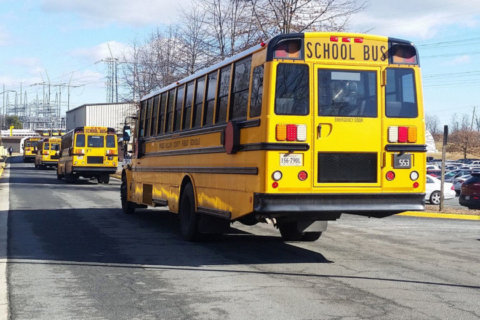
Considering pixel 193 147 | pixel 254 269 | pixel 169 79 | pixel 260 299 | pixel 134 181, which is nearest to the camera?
pixel 260 299

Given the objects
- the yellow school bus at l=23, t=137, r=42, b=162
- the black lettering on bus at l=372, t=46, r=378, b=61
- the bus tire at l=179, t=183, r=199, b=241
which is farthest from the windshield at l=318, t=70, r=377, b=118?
the yellow school bus at l=23, t=137, r=42, b=162

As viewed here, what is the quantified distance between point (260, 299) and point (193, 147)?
16.7 ft

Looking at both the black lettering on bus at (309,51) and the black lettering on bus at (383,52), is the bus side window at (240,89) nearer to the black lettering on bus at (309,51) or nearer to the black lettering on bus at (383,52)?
the black lettering on bus at (309,51)

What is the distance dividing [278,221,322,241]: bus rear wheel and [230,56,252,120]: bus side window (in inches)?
101

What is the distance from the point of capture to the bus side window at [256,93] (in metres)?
9.23

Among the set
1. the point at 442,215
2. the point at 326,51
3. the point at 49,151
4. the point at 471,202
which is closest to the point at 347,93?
the point at 326,51

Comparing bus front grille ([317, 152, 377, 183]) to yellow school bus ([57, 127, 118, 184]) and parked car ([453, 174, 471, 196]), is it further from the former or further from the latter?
parked car ([453, 174, 471, 196])

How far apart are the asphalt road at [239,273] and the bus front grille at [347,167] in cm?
118

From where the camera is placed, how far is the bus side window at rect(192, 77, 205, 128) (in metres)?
11.8

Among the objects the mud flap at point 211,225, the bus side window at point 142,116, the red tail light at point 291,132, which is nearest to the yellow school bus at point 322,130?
the red tail light at point 291,132

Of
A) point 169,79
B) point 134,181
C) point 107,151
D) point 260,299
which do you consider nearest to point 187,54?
point 169,79

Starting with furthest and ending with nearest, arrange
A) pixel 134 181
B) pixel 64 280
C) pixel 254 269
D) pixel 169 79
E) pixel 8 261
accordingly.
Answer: pixel 169 79, pixel 134 181, pixel 8 261, pixel 254 269, pixel 64 280

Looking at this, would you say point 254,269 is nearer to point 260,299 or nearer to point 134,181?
point 260,299

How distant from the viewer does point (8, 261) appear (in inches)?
381
